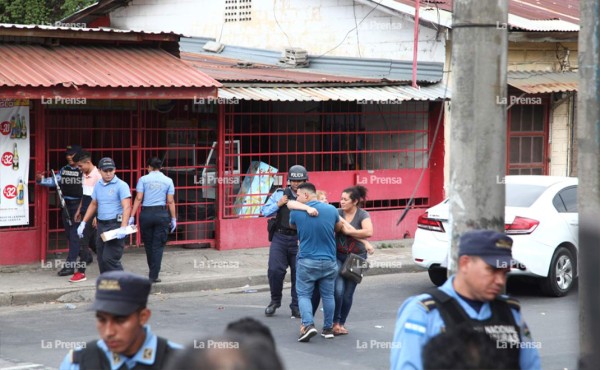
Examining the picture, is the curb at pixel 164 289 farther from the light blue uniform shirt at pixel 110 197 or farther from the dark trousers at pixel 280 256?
the dark trousers at pixel 280 256

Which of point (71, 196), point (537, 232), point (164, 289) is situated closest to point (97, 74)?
point (71, 196)

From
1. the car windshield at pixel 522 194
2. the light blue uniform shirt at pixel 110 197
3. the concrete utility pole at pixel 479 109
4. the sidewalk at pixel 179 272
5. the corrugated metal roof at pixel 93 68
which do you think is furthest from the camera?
the corrugated metal roof at pixel 93 68

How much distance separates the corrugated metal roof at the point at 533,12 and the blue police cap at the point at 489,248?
1354cm

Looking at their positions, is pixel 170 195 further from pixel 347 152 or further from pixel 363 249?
pixel 347 152

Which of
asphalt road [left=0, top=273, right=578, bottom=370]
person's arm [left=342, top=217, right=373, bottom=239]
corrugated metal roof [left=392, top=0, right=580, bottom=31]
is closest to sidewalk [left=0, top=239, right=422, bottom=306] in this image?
asphalt road [left=0, top=273, right=578, bottom=370]

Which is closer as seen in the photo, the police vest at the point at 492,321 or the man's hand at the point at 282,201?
the police vest at the point at 492,321

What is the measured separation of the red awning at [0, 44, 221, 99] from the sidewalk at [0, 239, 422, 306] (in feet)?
8.07

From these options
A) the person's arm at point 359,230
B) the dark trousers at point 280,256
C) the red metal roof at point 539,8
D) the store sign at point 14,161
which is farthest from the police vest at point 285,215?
the red metal roof at point 539,8

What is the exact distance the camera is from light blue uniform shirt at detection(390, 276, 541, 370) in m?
4.07

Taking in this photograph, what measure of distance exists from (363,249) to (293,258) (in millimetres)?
1030

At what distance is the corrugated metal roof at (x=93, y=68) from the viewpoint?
13266mm

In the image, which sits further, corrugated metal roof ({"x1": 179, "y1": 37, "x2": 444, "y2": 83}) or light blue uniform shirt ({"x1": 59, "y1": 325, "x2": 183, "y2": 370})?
corrugated metal roof ({"x1": 179, "y1": 37, "x2": 444, "y2": 83})

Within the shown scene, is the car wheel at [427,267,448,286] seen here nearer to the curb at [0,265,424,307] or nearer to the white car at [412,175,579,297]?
the white car at [412,175,579,297]

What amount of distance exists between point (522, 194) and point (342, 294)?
3.72 meters
